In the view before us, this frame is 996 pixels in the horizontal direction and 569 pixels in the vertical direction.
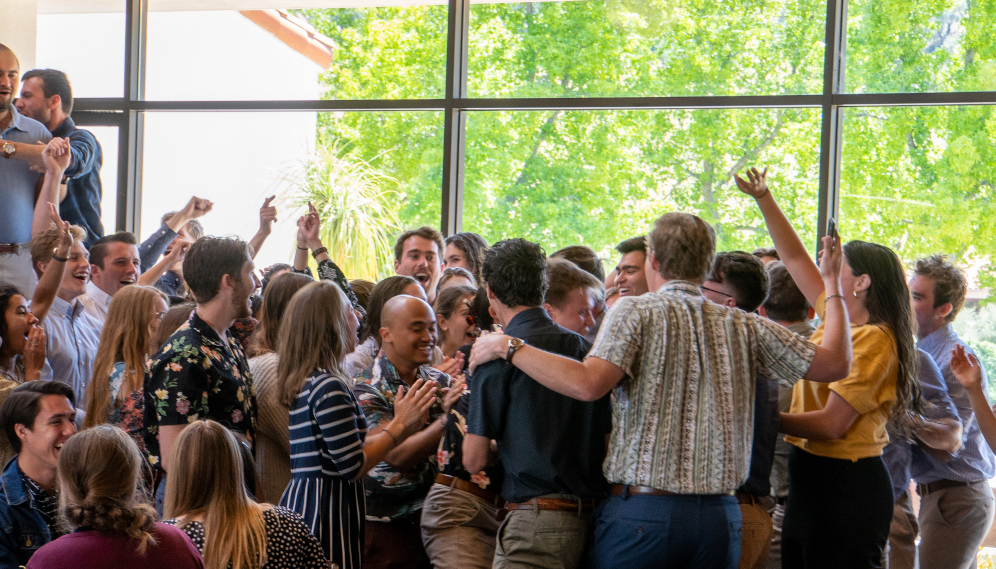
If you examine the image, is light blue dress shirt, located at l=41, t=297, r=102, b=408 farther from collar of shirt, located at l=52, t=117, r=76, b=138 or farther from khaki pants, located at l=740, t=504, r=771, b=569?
khaki pants, located at l=740, t=504, r=771, b=569

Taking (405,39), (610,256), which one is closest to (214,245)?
(610,256)

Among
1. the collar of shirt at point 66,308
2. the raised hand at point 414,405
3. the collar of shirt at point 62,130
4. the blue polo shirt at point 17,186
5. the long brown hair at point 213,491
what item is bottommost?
the long brown hair at point 213,491

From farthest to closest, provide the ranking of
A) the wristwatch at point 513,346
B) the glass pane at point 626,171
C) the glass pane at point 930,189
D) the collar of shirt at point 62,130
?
the glass pane at point 626,171 → the glass pane at point 930,189 → the collar of shirt at point 62,130 → the wristwatch at point 513,346

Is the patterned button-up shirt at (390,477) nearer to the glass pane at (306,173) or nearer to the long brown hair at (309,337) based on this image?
the long brown hair at (309,337)

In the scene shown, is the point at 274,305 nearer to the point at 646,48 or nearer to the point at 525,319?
the point at 525,319

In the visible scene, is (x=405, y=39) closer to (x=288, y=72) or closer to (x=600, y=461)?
(x=288, y=72)

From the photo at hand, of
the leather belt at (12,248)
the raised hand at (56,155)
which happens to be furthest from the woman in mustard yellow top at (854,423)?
the leather belt at (12,248)

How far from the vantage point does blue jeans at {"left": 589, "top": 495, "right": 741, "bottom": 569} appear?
7.41 ft

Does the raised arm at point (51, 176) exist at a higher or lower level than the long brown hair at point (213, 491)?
higher

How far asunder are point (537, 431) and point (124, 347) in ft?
5.25

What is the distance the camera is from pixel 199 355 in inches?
104

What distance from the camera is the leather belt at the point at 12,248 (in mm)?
5033

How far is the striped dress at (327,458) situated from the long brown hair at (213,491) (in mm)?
386

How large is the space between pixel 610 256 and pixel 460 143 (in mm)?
1404
